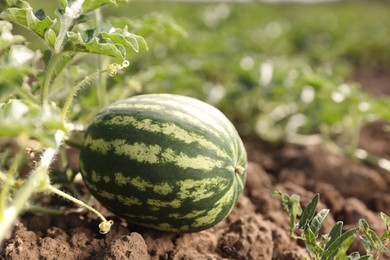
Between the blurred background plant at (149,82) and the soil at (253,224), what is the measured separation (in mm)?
169

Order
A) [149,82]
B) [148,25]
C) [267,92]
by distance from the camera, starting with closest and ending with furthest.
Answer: [148,25]
[149,82]
[267,92]

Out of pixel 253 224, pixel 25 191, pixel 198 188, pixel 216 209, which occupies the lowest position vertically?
pixel 253 224

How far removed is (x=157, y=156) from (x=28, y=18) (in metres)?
0.72

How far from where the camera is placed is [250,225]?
245 centimetres

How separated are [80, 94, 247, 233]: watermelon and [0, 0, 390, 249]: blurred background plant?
203 mm

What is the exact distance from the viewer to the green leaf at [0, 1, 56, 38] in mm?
1946

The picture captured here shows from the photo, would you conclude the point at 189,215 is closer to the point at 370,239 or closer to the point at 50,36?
the point at 370,239

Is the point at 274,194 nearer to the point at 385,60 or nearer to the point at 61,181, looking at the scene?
the point at 61,181

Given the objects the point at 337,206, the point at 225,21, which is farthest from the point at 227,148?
the point at 225,21

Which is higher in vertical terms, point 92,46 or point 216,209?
point 92,46

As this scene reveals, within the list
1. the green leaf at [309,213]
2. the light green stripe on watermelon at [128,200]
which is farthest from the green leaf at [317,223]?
the light green stripe on watermelon at [128,200]

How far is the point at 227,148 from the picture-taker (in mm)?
2232

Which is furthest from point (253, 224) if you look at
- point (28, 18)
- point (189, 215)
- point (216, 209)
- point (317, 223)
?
point (28, 18)

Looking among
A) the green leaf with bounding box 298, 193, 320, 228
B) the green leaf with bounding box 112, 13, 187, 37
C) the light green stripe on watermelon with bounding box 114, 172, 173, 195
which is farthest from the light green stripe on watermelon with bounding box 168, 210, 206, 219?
the green leaf with bounding box 112, 13, 187, 37
